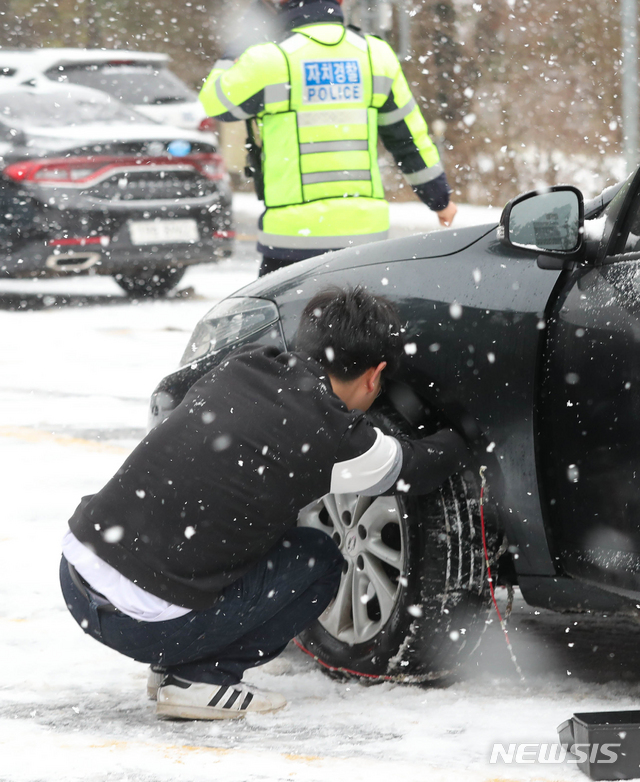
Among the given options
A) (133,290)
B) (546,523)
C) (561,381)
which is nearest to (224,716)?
(546,523)

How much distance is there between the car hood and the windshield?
6920 millimetres

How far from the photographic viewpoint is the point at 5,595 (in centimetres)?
387

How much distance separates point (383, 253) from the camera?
317cm

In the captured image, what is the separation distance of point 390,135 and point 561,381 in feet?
9.26

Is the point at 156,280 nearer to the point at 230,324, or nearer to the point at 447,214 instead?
the point at 447,214

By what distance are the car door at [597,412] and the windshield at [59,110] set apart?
7782mm

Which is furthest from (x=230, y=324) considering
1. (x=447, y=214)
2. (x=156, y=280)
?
(x=156, y=280)

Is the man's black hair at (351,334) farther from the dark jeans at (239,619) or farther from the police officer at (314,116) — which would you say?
the police officer at (314,116)

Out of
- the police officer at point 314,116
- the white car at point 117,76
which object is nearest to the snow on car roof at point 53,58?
the white car at point 117,76

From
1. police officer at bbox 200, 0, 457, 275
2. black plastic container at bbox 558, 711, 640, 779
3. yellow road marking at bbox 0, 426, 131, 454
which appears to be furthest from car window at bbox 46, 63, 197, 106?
black plastic container at bbox 558, 711, 640, 779

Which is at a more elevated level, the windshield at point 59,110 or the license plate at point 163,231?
the windshield at point 59,110

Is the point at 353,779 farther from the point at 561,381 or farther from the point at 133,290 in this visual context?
the point at 133,290

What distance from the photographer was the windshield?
9.88 m

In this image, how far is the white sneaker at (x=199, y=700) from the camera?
9.67 feet
